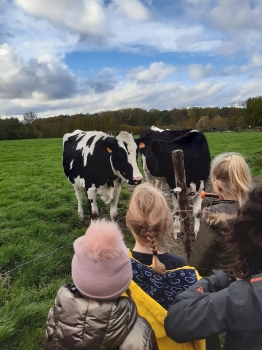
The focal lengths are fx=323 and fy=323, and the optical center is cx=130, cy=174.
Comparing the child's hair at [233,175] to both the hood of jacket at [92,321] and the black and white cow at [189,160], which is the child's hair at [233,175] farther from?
the black and white cow at [189,160]

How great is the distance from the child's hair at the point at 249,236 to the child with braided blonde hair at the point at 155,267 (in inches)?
21.8

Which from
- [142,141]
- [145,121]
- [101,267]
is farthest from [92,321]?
[145,121]

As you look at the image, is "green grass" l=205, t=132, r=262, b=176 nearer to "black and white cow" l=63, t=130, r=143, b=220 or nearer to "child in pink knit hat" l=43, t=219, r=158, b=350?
"black and white cow" l=63, t=130, r=143, b=220

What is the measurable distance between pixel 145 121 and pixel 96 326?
6119 cm

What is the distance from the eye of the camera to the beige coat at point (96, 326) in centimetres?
134

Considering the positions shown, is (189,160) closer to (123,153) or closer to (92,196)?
(123,153)

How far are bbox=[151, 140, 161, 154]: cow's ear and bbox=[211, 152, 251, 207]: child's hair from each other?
→ 9.85 feet

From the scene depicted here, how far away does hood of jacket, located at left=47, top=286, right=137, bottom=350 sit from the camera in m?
1.34

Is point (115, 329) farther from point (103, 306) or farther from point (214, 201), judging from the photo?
point (214, 201)

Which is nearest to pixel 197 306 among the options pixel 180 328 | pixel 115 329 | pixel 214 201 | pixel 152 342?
pixel 180 328

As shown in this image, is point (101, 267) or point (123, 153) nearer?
point (101, 267)

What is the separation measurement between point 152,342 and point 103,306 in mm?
284

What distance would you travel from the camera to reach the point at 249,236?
1356 millimetres

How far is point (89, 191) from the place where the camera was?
600cm
